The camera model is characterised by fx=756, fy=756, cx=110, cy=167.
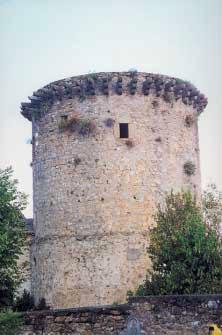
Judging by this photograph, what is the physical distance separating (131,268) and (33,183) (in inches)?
235

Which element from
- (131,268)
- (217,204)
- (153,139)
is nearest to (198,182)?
(217,204)

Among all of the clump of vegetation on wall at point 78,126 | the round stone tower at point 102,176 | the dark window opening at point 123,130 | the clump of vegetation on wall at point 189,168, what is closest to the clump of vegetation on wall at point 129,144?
the round stone tower at point 102,176

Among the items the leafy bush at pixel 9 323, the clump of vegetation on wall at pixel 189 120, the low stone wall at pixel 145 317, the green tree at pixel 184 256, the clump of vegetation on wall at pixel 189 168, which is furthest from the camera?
the clump of vegetation on wall at pixel 189 120

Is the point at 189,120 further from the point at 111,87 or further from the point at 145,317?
the point at 145,317

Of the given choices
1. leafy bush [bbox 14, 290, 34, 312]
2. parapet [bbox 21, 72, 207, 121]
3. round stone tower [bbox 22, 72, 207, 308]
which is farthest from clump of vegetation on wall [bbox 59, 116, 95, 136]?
leafy bush [bbox 14, 290, 34, 312]

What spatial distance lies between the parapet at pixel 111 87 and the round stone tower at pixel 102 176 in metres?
0.04

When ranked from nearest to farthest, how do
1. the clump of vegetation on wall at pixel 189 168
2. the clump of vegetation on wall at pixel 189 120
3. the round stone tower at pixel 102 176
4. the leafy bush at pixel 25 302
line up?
the round stone tower at pixel 102 176
the leafy bush at pixel 25 302
the clump of vegetation on wall at pixel 189 168
the clump of vegetation on wall at pixel 189 120

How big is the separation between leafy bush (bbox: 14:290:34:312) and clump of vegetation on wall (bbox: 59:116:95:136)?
6.96 metres

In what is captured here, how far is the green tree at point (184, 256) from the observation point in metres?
24.6

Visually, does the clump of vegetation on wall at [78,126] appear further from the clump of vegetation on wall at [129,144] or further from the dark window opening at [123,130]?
the clump of vegetation on wall at [129,144]

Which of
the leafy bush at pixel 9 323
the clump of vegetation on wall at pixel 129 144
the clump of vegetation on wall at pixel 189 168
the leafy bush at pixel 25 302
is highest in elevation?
the clump of vegetation on wall at pixel 129 144

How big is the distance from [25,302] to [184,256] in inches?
322

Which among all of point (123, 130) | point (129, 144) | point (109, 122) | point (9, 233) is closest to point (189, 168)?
point (129, 144)

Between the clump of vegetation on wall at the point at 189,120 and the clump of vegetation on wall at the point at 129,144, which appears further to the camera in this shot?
the clump of vegetation on wall at the point at 189,120
